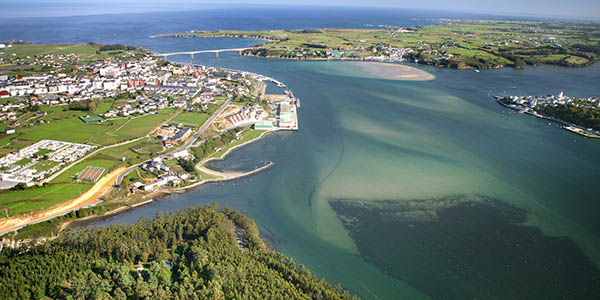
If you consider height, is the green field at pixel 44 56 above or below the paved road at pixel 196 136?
above

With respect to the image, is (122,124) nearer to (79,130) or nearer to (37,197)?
(79,130)

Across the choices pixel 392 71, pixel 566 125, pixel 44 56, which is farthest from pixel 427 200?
pixel 44 56

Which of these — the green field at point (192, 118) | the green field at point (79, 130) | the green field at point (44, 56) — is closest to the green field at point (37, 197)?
the green field at point (79, 130)

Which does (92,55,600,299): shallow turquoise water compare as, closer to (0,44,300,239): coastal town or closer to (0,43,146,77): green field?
(0,44,300,239): coastal town

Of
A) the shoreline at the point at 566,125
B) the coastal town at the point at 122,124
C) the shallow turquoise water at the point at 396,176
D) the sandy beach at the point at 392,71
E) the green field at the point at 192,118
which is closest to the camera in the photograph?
the shallow turquoise water at the point at 396,176

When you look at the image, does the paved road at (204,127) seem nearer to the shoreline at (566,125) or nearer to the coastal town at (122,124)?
the coastal town at (122,124)
